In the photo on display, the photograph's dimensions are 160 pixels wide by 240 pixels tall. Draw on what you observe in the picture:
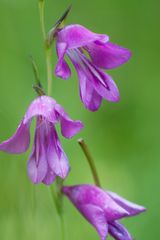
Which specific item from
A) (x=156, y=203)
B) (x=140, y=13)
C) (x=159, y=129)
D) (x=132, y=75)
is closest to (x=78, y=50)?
(x=156, y=203)

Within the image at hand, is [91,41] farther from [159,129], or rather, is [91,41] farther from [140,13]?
[140,13]

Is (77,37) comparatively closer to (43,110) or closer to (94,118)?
(43,110)

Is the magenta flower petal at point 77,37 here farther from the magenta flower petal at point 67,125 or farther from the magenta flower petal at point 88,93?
the magenta flower petal at point 67,125

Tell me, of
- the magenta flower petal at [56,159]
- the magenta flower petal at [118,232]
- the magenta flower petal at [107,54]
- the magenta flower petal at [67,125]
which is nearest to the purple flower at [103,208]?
the magenta flower petal at [118,232]

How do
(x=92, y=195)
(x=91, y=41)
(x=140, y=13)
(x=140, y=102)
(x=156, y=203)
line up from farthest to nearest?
(x=140, y=13)
(x=140, y=102)
(x=156, y=203)
(x=92, y=195)
(x=91, y=41)

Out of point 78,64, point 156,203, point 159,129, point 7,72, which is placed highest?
point 7,72

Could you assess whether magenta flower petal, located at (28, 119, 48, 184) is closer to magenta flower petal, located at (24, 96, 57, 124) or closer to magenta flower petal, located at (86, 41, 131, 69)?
magenta flower petal, located at (24, 96, 57, 124)
